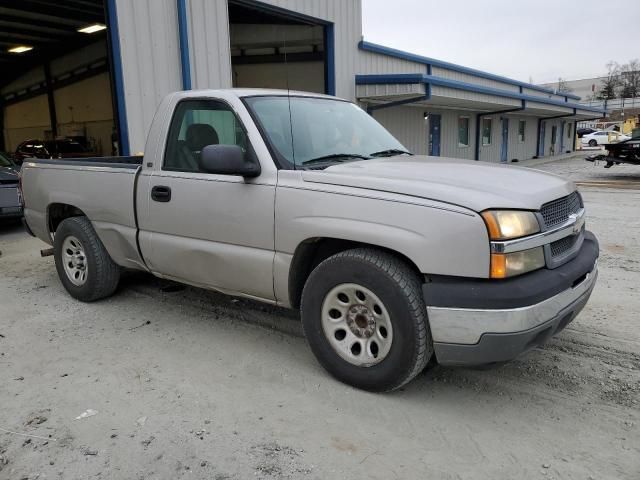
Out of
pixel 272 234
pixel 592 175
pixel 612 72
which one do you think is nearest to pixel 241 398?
pixel 272 234

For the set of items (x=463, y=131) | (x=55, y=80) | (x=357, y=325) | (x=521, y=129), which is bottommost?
(x=357, y=325)

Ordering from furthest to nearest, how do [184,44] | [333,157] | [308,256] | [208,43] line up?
[208,43], [184,44], [333,157], [308,256]

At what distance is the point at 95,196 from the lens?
4.91 m

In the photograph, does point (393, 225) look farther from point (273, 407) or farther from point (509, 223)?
point (273, 407)

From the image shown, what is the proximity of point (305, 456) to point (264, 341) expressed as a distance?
1587 mm

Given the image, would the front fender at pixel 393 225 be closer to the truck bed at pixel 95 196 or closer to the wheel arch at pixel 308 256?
the wheel arch at pixel 308 256

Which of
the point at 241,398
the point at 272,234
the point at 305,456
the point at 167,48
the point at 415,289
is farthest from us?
the point at 167,48

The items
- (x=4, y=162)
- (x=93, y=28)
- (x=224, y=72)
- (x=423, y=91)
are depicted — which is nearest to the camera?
(x=4, y=162)

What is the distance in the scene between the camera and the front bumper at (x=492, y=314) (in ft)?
9.34

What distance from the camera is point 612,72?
378 feet

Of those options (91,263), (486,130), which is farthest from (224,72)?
(486,130)

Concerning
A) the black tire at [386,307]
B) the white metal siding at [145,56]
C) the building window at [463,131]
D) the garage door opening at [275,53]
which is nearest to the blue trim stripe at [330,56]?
the garage door opening at [275,53]

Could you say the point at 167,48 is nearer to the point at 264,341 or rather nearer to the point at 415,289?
the point at 264,341

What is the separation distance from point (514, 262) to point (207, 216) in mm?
2200
